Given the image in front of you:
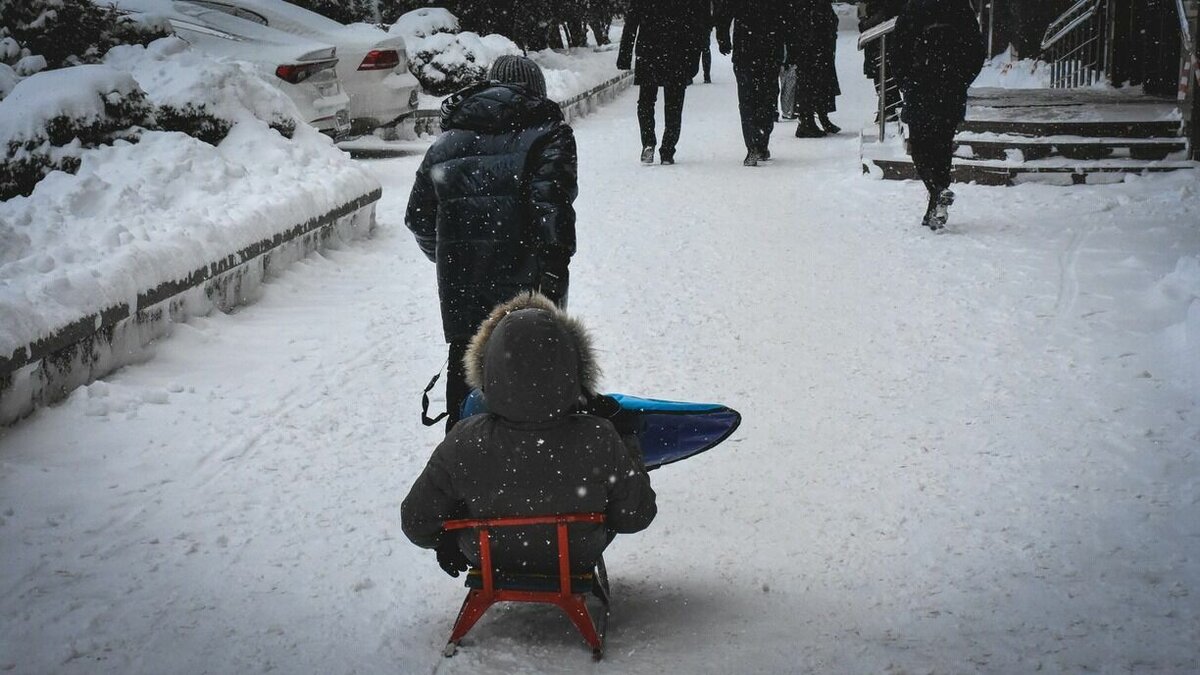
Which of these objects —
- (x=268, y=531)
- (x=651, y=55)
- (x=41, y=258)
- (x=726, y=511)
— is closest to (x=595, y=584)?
(x=726, y=511)

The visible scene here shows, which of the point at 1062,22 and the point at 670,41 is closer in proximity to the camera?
the point at 670,41

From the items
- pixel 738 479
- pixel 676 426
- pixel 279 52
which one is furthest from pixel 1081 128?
pixel 676 426

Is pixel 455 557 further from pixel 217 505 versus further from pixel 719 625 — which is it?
pixel 217 505

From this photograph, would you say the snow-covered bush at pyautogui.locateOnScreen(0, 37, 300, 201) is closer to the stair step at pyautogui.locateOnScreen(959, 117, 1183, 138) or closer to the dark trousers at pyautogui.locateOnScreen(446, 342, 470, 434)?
the dark trousers at pyautogui.locateOnScreen(446, 342, 470, 434)

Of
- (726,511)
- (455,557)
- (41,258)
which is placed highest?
(41,258)

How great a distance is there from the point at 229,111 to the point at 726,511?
6.59m

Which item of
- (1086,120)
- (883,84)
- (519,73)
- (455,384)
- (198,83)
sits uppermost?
(519,73)

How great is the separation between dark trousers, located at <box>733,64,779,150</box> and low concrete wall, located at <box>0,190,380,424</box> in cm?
568

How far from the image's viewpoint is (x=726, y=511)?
194 inches

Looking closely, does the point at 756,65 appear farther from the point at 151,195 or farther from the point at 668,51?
the point at 151,195

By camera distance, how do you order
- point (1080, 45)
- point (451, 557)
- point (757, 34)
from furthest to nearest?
1. point (1080, 45)
2. point (757, 34)
3. point (451, 557)

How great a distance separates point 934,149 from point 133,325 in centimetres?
582

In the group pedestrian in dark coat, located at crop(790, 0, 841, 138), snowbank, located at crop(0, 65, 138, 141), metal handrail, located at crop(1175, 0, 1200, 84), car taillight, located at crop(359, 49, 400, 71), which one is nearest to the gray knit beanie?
snowbank, located at crop(0, 65, 138, 141)

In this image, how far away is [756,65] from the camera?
1355cm
